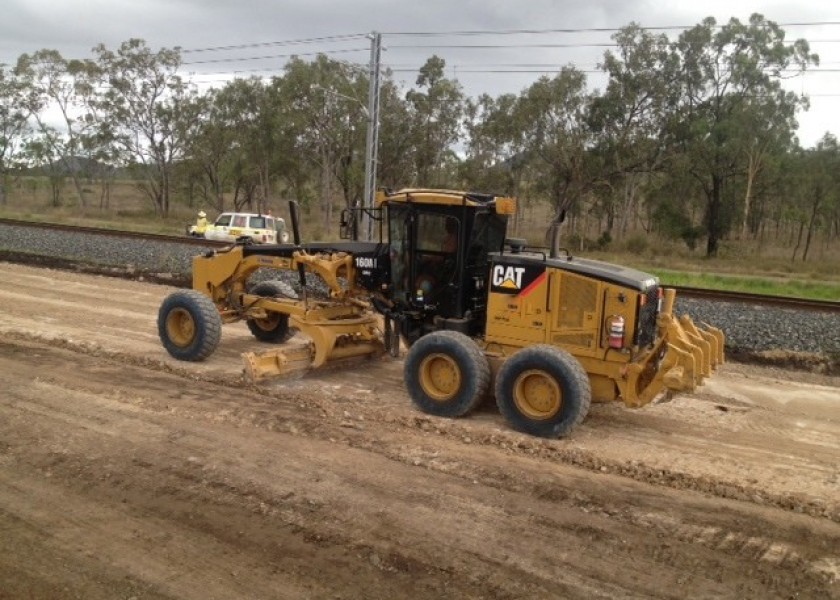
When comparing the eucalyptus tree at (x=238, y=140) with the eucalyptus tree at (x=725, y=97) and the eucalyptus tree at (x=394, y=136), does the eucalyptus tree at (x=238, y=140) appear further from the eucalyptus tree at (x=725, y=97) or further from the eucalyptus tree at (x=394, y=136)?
the eucalyptus tree at (x=725, y=97)

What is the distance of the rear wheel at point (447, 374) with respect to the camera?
761 cm

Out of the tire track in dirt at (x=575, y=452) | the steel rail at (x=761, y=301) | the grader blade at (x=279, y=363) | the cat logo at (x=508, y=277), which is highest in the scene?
the cat logo at (x=508, y=277)

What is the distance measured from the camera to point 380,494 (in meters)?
5.66

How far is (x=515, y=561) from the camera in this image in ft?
15.5

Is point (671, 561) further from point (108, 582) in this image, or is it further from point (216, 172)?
point (216, 172)

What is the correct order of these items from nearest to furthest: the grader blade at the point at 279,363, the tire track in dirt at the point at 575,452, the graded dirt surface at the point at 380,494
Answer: the graded dirt surface at the point at 380,494, the tire track in dirt at the point at 575,452, the grader blade at the point at 279,363

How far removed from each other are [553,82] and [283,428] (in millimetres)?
30286

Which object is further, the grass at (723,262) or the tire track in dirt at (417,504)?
the grass at (723,262)

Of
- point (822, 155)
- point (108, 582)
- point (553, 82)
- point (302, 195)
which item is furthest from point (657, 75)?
point (108, 582)

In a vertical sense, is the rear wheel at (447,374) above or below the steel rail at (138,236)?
below

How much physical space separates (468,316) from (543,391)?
144 centimetres

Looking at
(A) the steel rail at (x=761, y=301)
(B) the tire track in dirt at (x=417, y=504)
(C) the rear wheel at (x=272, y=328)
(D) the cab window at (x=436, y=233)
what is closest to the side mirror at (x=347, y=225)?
(D) the cab window at (x=436, y=233)

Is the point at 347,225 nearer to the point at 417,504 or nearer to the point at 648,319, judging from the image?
the point at 648,319

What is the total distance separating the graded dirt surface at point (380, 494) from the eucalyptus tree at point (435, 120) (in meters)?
30.3
